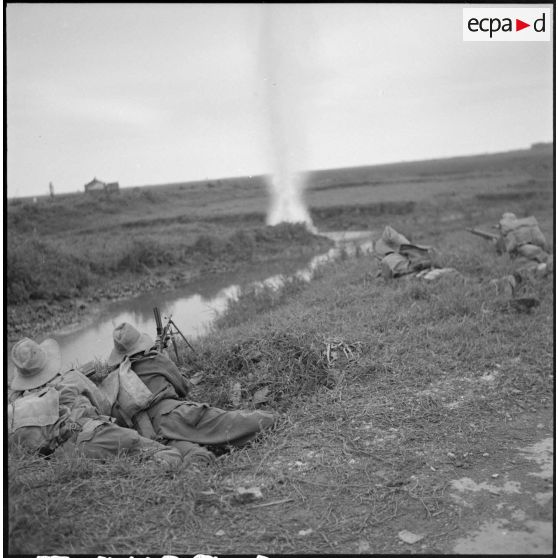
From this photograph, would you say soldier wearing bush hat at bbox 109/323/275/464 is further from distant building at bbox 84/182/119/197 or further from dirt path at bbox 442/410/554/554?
distant building at bbox 84/182/119/197

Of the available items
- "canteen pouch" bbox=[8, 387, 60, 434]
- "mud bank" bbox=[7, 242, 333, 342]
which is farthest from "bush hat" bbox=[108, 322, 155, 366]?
"mud bank" bbox=[7, 242, 333, 342]

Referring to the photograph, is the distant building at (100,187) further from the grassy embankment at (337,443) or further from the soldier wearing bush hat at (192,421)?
the soldier wearing bush hat at (192,421)

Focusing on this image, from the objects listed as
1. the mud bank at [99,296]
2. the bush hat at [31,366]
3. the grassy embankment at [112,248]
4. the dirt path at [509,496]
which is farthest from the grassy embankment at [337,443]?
the grassy embankment at [112,248]

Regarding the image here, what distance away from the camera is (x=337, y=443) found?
355cm

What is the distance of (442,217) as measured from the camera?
23094 millimetres

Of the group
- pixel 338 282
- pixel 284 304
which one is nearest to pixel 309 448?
pixel 284 304

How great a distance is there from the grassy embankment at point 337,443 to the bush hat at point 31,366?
0.70 metres

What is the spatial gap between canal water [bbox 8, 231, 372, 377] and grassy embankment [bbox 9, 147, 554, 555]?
2576 mm

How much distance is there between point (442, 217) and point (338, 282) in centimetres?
1540

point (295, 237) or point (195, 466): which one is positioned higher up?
point (295, 237)

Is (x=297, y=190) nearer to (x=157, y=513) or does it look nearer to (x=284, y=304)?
(x=284, y=304)

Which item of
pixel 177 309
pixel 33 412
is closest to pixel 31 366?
pixel 33 412

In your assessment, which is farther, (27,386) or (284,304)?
(284,304)

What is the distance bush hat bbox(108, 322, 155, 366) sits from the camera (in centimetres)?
406
